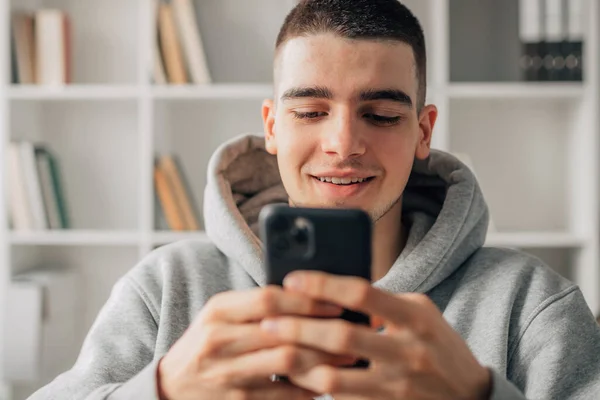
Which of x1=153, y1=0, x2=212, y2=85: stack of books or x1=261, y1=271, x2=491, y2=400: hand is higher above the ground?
x1=153, y1=0, x2=212, y2=85: stack of books

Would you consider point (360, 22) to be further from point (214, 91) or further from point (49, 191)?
point (49, 191)

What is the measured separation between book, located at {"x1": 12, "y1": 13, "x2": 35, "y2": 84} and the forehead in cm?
168

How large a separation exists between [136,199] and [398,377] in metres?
2.20

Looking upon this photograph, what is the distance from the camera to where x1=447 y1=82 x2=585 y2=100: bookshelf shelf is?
94.6 inches

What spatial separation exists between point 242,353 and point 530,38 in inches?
79.6

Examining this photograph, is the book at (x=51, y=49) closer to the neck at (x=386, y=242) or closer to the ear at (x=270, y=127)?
the ear at (x=270, y=127)

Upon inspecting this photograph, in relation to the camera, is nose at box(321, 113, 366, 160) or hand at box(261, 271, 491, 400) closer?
hand at box(261, 271, 491, 400)

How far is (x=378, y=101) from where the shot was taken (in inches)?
42.6

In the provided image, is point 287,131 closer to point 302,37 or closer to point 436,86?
point 302,37

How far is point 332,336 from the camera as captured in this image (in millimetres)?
647

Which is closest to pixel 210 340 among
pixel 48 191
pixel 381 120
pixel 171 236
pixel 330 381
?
pixel 330 381

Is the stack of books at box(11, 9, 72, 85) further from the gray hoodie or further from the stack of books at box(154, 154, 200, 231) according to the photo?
the gray hoodie

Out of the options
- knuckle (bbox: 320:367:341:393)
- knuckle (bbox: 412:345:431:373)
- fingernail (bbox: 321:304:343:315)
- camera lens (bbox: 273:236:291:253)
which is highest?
camera lens (bbox: 273:236:291:253)

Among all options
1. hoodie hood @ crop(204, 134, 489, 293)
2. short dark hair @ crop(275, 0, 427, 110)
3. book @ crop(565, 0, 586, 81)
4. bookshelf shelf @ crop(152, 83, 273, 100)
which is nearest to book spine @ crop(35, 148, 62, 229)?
bookshelf shelf @ crop(152, 83, 273, 100)
